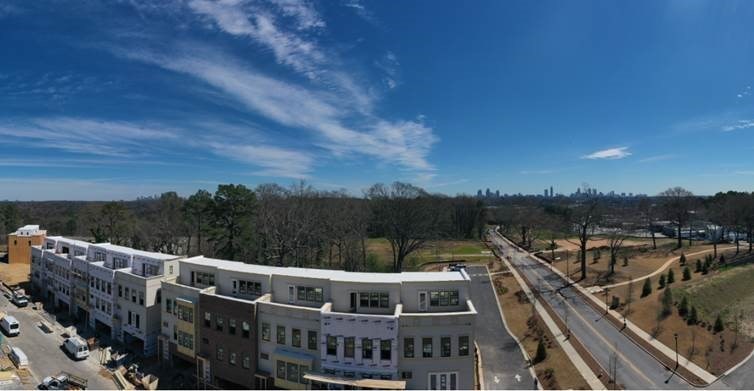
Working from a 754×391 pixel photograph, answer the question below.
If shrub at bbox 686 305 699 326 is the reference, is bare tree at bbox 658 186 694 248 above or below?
above

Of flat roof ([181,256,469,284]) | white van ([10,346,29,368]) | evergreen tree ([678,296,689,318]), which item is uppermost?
flat roof ([181,256,469,284])

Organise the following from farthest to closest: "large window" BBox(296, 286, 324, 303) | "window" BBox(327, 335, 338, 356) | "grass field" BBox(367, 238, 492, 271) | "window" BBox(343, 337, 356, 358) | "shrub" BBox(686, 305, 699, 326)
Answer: "grass field" BBox(367, 238, 492, 271), "shrub" BBox(686, 305, 699, 326), "large window" BBox(296, 286, 324, 303), "window" BBox(327, 335, 338, 356), "window" BBox(343, 337, 356, 358)

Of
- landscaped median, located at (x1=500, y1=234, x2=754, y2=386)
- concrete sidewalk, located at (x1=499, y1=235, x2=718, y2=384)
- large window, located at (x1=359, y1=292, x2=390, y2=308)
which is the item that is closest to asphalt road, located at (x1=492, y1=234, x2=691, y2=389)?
landscaped median, located at (x1=500, y1=234, x2=754, y2=386)

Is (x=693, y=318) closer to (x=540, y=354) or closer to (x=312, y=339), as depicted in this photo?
(x=540, y=354)

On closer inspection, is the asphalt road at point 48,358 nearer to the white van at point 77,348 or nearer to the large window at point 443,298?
the white van at point 77,348

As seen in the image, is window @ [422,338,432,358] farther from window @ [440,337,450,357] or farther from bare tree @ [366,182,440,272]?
bare tree @ [366,182,440,272]

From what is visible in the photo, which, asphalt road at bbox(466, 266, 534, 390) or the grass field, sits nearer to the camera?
asphalt road at bbox(466, 266, 534, 390)

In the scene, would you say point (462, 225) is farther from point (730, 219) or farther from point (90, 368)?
point (90, 368)

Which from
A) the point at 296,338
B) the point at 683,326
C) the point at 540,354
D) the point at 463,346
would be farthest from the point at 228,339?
the point at 683,326
